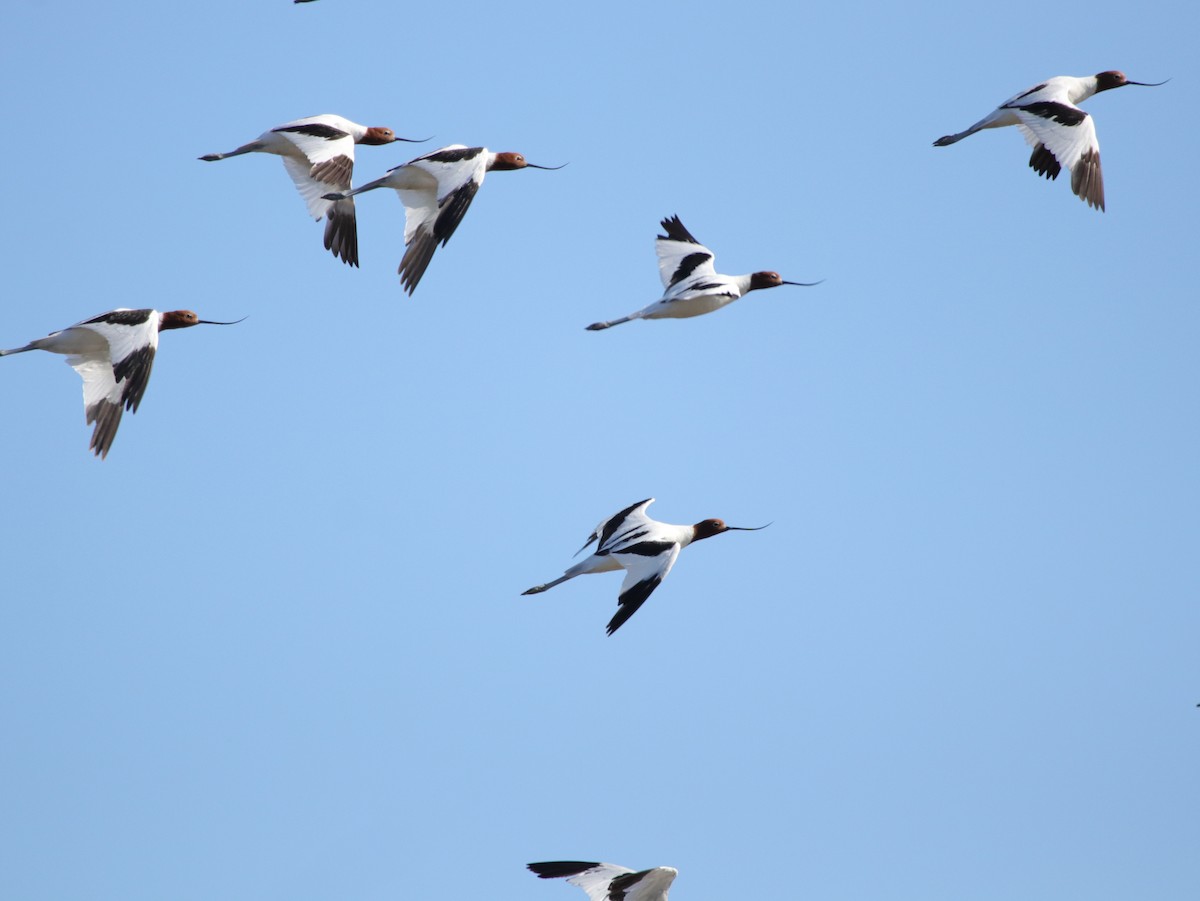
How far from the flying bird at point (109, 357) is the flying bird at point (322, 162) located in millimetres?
3815

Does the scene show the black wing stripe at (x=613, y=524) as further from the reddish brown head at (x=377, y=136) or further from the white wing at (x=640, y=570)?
the reddish brown head at (x=377, y=136)

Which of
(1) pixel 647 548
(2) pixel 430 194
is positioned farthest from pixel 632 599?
(2) pixel 430 194

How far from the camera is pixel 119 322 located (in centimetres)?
2009

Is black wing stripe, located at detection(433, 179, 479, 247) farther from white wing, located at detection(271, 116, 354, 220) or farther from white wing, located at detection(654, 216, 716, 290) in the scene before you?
white wing, located at detection(654, 216, 716, 290)

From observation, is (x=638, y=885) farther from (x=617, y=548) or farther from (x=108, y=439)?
(x=108, y=439)

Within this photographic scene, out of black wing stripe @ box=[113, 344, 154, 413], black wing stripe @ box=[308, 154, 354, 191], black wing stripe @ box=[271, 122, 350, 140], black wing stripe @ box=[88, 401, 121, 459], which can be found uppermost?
black wing stripe @ box=[271, 122, 350, 140]

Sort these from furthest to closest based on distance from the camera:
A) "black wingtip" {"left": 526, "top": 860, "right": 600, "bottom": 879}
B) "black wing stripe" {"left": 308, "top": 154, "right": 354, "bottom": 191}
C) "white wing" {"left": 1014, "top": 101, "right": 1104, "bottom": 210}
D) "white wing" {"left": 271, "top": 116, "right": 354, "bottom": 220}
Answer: "black wing stripe" {"left": 308, "top": 154, "right": 354, "bottom": 191}, "white wing" {"left": 271, "top": 116, "right": 354, "bottom": 220}, "white wing" {"left": 1014, "top": 101, "right": 1104, "bottom": 210}, "black wingtip" {"left": 526, "top": 860, "right": 600, "bottom": 879}

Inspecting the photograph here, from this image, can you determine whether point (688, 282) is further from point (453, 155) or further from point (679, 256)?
point (453, 155)

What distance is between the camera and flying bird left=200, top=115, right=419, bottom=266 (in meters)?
23.0

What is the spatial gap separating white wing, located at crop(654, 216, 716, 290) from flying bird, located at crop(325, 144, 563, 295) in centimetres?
287

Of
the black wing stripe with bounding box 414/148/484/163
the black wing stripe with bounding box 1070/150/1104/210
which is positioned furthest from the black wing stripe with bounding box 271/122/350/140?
the black wing stripe with bounding box 1070/150/1104/210

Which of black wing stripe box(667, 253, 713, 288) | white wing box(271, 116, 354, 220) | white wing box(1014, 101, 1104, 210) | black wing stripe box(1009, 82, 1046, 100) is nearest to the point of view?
white wing box(1014, 101, 1104, 210)

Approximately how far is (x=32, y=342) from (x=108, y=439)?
1.55 meters

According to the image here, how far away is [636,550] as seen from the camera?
20438mm
